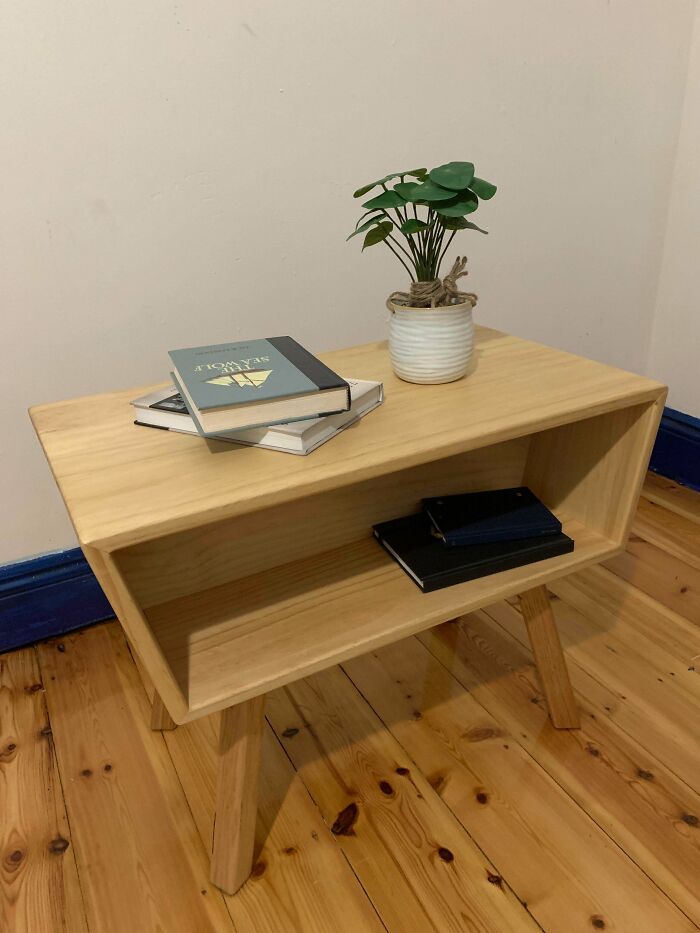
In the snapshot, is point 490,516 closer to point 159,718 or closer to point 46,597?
point 159,718

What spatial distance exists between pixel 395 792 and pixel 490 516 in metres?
0.44

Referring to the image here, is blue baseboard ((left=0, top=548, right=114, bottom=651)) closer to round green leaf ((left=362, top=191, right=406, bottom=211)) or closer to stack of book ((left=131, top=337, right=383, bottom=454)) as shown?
stack of book ((left=131, top=337, right=383, bottom=454))

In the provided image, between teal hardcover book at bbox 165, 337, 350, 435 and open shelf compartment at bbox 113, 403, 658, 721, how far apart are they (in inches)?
8.7

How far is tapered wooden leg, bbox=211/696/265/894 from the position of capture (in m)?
0.82

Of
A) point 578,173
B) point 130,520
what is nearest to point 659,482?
point 578,173

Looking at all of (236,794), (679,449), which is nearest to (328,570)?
(236,794)

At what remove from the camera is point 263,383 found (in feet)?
2.53

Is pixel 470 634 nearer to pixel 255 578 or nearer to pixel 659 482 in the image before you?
pixel 255 578

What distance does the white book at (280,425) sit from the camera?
766 millimetres

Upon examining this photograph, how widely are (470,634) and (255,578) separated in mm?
554

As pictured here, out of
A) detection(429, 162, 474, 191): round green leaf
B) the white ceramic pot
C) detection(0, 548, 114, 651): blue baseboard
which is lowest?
detection(0, 548, 114, 651): blue baseboard

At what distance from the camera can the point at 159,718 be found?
3.74 ft

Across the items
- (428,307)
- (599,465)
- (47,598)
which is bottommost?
(47,598)

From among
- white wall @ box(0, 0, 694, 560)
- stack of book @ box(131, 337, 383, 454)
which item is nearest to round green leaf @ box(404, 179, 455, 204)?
stack of book @ box(131, 337, 383, 454)
